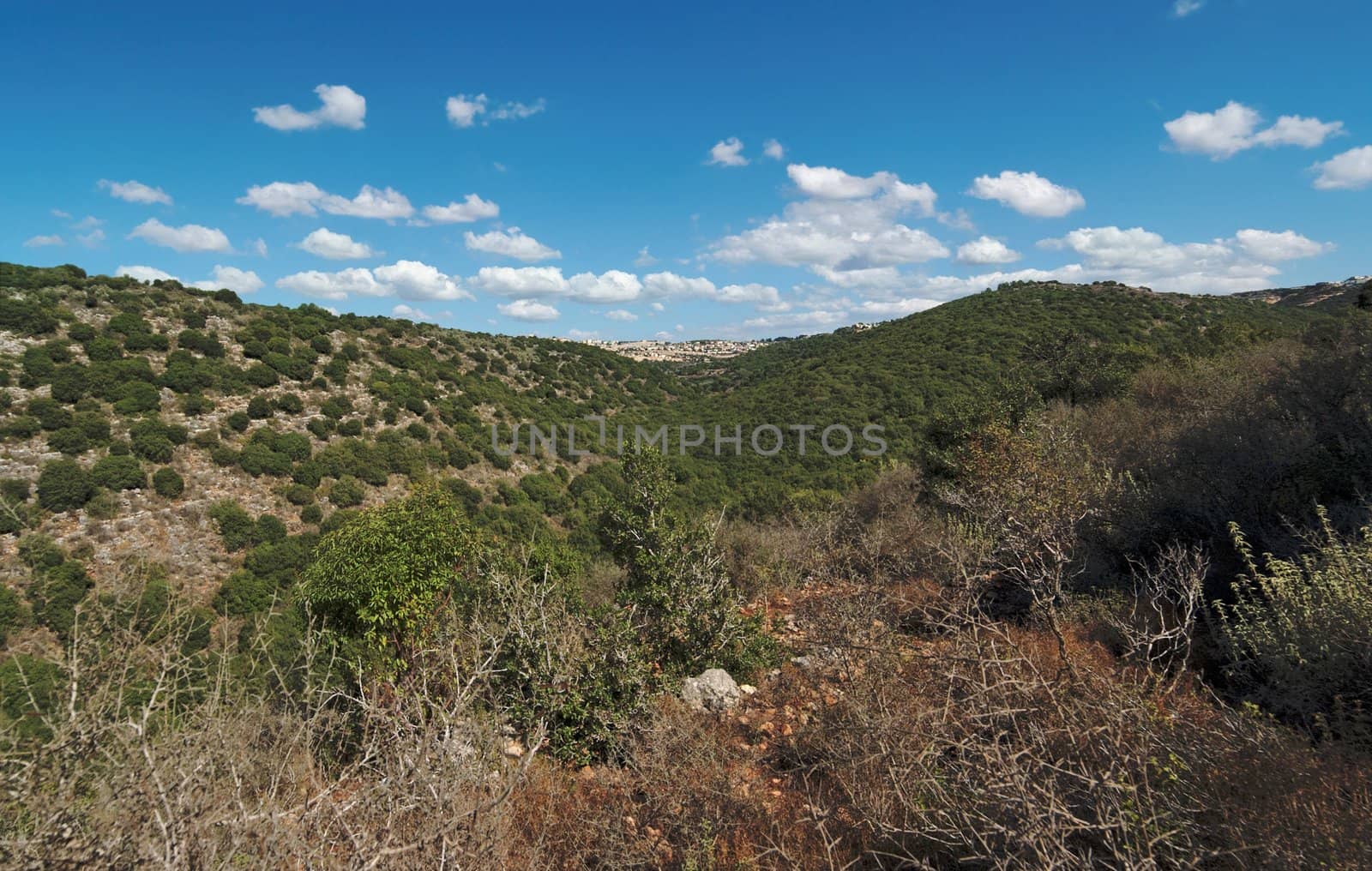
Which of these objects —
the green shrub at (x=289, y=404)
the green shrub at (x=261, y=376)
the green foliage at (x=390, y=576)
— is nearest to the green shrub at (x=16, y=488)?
the green shrub at (x=289, y=404)

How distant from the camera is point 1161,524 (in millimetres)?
7773

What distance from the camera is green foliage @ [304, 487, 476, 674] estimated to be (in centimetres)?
830

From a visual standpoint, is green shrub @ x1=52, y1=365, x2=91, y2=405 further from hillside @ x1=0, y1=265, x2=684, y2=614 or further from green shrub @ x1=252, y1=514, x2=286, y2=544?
green shrub @ x1=252, y1=514, x2=286, y2=544

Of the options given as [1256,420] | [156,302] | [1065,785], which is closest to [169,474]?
[156,302]

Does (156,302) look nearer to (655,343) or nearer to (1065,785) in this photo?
(1065,785)

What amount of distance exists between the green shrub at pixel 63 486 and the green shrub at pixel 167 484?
147cm

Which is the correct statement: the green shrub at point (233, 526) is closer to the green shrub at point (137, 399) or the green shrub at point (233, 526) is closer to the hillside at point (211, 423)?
the hillside at point (211, 423)

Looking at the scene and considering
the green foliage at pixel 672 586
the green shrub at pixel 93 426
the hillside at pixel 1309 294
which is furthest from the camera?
the hillside at pixel 1309 294

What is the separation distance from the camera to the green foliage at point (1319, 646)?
12.2ft

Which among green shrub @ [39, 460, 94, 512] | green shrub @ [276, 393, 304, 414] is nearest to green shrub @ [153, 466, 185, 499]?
green shrub @ [39, 460, 94, 512]

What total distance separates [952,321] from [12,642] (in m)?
52.0

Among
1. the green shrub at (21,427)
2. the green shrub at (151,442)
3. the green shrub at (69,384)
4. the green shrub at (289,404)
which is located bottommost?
the green shrub at (151,442)

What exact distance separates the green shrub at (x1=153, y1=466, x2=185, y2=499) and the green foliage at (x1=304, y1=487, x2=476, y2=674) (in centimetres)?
1369

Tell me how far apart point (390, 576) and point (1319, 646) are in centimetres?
973
